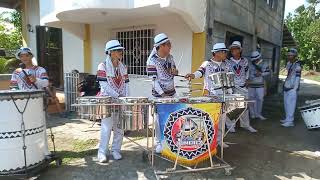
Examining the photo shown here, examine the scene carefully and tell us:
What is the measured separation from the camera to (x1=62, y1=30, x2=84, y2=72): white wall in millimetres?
9938

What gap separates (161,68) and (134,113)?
106cm

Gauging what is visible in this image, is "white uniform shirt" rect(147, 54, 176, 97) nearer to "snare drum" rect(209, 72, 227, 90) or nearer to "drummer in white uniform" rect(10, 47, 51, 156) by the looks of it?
"snare drum" rect(209, 72, 227, 90)

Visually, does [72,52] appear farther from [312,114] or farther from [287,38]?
[287,38]

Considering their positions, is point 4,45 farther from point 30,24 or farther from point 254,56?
point 254,56

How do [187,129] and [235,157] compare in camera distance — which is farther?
[235,157]

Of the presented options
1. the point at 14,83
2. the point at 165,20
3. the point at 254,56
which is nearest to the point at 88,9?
the point at 165,20

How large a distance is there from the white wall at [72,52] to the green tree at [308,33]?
2316 cm

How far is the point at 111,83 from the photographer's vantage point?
4840mm

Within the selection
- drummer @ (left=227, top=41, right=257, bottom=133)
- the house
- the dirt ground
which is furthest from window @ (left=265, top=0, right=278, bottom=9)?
the dirt ground

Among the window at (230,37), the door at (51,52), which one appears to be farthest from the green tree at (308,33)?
the door at (51,52)

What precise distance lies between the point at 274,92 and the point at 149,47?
8.07 meters

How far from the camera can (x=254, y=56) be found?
25.6 feet

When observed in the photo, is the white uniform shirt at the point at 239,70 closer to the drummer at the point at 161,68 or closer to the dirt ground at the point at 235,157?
the dirt ground at the point at 235,157

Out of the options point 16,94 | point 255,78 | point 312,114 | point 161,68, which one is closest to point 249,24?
point 255,78
